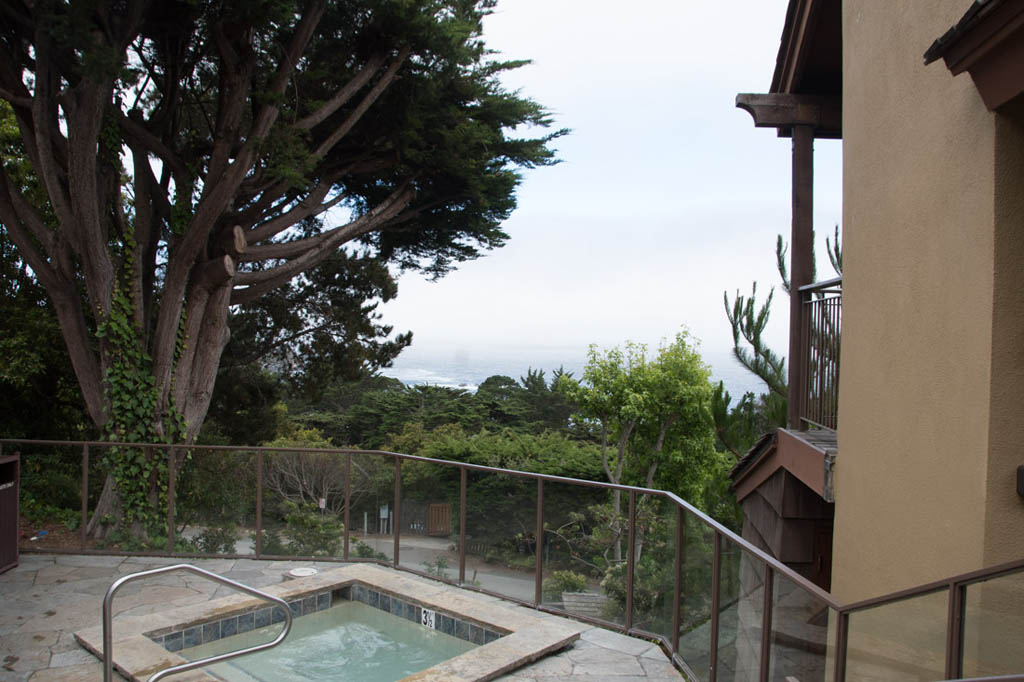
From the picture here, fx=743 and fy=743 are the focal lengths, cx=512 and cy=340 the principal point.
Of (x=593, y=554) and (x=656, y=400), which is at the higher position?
(x=656, y=400)

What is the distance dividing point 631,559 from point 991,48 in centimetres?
372

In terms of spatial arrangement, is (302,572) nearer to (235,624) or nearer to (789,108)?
(235,624)

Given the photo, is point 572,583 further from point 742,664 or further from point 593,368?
point 593,368

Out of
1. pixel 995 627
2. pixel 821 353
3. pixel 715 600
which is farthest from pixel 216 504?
pixel 995 627

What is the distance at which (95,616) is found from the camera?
5.88 meters

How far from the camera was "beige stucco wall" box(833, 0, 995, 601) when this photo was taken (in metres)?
3.36

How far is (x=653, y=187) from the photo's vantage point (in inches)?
3123

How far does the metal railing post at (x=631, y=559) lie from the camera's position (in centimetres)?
523

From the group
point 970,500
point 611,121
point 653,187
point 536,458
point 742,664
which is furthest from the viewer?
point 653,187

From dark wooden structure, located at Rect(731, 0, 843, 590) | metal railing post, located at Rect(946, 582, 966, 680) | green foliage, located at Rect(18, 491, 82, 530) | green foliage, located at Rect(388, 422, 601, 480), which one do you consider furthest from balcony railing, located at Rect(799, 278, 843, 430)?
green foliage, located at Rect(388, 422, 601, 480)

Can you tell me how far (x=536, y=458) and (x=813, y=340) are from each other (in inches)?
710

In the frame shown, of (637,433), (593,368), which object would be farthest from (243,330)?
(637,433)

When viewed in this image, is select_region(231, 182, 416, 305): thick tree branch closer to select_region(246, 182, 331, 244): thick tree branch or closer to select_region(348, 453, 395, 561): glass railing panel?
select_region(246, 182, 331, 244): thick tree branch

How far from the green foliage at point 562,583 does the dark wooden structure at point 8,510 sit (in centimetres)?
509
